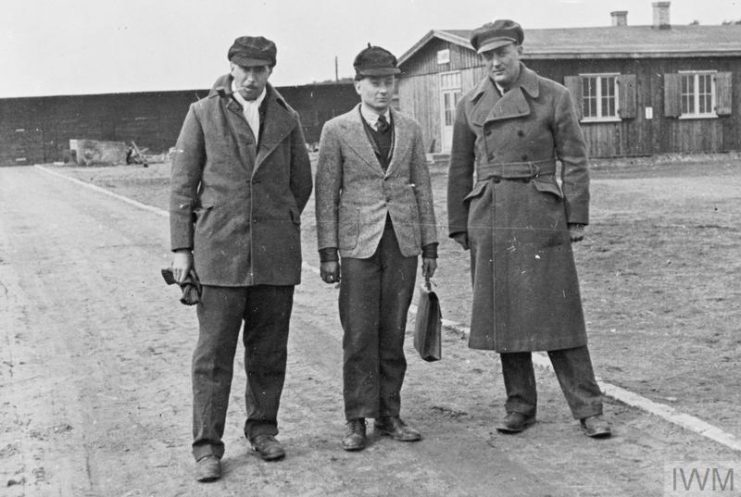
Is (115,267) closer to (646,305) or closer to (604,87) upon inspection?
(646,305)

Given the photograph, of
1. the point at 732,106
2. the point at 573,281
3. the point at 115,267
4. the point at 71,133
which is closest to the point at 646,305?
the point at 573,281

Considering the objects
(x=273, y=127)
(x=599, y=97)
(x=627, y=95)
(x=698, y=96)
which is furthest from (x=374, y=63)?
(x=698, y=96)

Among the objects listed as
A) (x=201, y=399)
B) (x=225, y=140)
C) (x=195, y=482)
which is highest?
(x=225, y=140)

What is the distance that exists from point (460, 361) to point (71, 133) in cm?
4280

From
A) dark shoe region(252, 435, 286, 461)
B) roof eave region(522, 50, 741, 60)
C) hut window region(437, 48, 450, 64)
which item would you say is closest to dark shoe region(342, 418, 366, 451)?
dark shoe region(252, 435, 286, 461)

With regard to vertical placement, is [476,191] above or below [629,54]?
below

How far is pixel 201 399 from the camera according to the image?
16.6 ft

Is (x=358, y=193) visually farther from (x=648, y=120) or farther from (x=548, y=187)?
(x=648, y=120)

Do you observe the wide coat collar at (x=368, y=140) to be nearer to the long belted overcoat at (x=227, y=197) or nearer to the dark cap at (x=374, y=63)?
the dark cap at (x=374, y=63)

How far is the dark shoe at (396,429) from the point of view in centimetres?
534

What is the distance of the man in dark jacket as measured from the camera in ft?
16.6

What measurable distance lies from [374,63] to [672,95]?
2376cm

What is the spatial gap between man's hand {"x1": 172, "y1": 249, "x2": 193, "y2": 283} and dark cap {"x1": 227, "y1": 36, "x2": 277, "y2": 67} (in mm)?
978

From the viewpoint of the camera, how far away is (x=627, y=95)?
27.0 m
